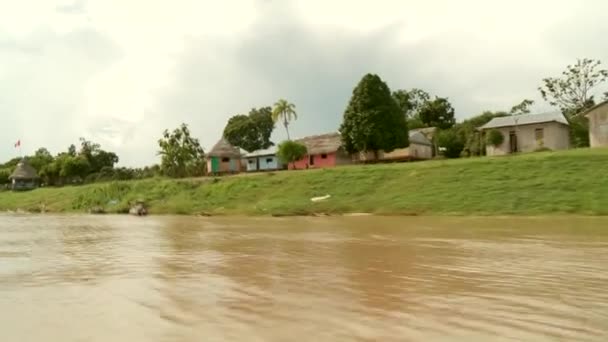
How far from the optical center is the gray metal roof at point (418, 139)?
5516 cm

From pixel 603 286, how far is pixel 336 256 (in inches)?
214

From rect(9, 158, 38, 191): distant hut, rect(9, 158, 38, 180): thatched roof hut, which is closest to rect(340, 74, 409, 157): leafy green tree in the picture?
rect(9, 158, 38, 191): distant hut

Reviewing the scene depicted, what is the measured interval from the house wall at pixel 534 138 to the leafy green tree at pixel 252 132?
4799 cm

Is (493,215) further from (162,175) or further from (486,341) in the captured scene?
(162,175)

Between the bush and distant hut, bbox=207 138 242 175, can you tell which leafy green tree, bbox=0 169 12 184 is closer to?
distant hut, bbox=207 138 242 175

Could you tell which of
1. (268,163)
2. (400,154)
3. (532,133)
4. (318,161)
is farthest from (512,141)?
(268,163)

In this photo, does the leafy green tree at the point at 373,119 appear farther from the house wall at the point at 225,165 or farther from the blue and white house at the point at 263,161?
the house wall at the point at 225,165

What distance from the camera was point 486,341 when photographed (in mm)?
5082

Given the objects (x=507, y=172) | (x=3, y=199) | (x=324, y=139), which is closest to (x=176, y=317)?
(x=507, y=172)

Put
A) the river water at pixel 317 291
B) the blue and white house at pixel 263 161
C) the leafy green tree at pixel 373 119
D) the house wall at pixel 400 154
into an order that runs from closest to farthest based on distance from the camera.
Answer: the river water at pixel 317 291
the leafy green tree at pixel 373 119
the house wall at pixel 400 154
the blue and white house at pixel 263 161

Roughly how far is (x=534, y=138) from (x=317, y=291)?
4166cm

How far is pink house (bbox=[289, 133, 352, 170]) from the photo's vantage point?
56.5m

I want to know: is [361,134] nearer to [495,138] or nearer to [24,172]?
[495,138]

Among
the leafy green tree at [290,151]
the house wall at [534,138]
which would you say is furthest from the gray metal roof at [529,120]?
the leafy green tree at [290,151]
